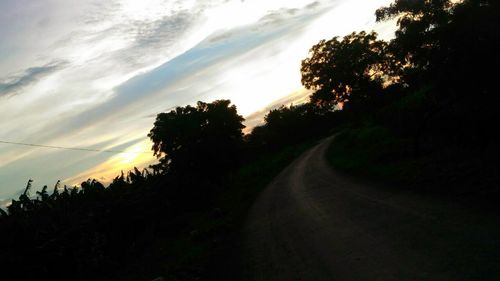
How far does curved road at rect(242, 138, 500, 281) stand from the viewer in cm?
703

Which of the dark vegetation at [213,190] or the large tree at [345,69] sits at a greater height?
the large tree at [345,69]

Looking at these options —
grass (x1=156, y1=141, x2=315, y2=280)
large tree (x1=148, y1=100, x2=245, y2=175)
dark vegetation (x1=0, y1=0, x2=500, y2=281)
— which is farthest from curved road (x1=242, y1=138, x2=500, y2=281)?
large tree (x1=148, y1=100, x2=245, y2=175)

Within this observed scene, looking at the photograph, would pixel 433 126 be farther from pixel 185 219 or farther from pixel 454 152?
pixel 185 219

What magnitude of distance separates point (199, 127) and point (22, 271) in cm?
3577

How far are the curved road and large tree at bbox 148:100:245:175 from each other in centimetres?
1665

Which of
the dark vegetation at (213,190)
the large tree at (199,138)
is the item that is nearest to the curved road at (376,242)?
the dark vegetation at (213,190)

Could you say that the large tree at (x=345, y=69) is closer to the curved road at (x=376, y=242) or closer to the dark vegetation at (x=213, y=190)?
the dark vegetation at (x=213, y=190)

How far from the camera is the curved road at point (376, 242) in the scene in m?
7.03

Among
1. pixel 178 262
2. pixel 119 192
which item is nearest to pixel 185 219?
pixel 119 192

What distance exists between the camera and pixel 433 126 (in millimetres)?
19516

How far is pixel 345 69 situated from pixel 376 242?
47820 millimetres

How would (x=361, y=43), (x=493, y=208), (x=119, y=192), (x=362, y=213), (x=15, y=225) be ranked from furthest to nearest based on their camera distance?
(x=361, y=43)
(x=119, y=192)
(x=15, y=225)
(x=362, y=213)
(x=493, y=208)

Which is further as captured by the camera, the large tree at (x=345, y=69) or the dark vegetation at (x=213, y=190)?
the large tree at (x=345, y=69)

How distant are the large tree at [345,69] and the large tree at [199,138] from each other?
12838 mm
